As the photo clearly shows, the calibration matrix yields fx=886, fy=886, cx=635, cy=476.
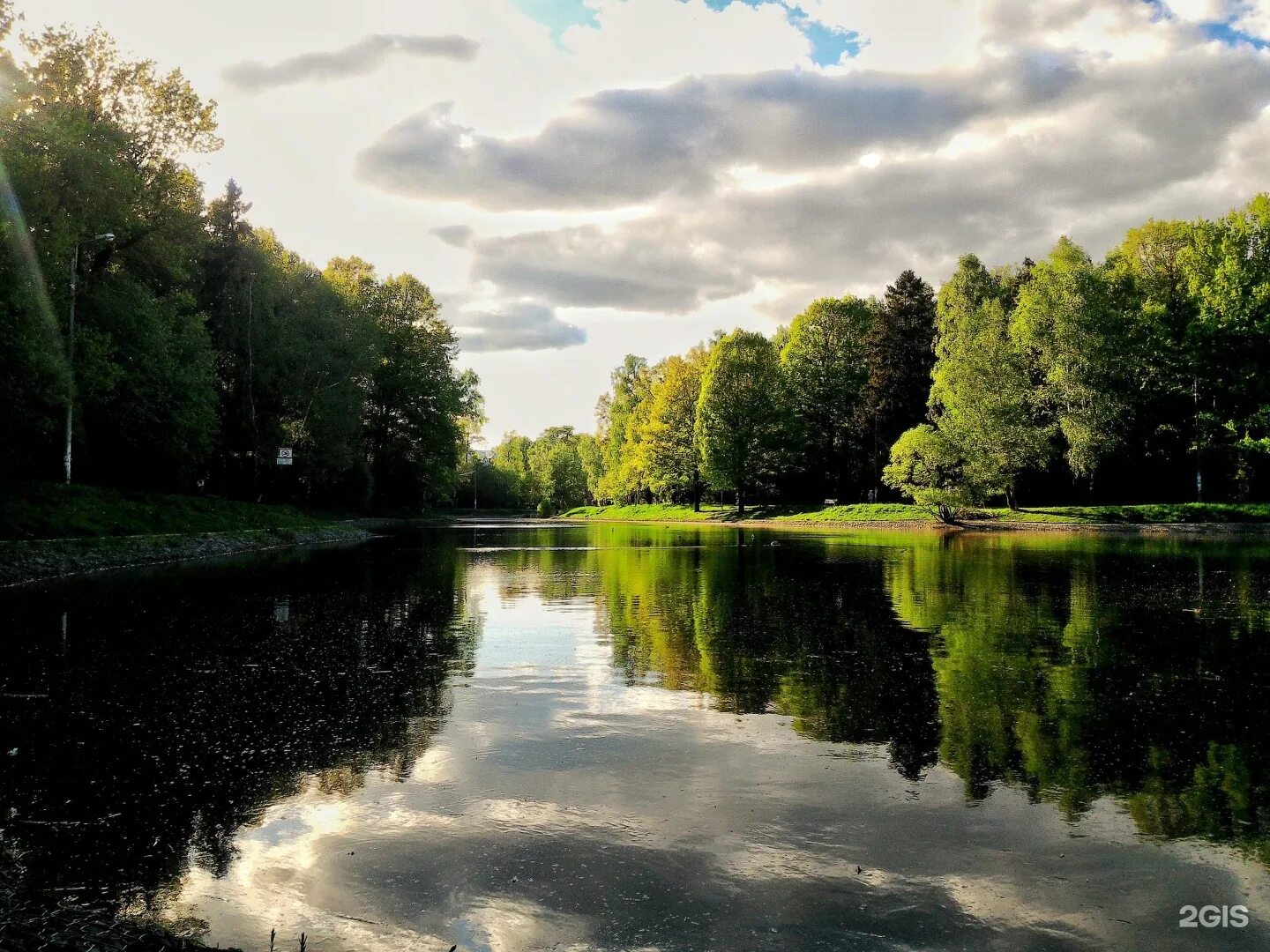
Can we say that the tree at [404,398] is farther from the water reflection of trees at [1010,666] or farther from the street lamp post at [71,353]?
the water reflection of trees at [1010,666]

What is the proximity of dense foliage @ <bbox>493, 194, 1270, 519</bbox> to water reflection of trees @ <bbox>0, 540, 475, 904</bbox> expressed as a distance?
48.5m

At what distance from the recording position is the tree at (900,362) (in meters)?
73.7

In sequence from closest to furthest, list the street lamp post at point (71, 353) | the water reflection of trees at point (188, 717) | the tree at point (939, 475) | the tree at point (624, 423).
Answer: the water reflection of trees at point (188, 717) < the street lamp post at point (71, 353) < the tree at point (939, 475) < the tree at point (624, 423)

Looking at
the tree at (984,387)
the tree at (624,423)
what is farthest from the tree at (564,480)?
the tree at (984,387)

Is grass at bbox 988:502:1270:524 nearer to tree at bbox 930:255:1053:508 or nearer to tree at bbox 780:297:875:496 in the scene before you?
tree at bbox 930:255:1053:508

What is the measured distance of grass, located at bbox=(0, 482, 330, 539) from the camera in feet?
89.7

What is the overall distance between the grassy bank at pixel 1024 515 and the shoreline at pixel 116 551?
133 feet

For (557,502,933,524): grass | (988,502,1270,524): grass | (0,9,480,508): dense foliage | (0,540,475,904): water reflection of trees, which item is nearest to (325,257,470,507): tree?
(0,9,480,508): dense foliage

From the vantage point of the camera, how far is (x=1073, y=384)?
57.7 metres

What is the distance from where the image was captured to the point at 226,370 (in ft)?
169

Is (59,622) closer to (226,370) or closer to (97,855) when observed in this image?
(97,855)

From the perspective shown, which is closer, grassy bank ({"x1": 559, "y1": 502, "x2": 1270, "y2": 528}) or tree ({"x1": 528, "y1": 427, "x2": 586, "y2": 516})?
grassy bank ({"x1": 559, "y1": 502, "x2": 1270, "y2": 528})

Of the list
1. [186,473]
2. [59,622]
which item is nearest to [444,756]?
[59,622]

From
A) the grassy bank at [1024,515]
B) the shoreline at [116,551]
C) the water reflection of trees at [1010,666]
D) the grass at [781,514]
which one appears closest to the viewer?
the water reflection of trees at [1010,666]
